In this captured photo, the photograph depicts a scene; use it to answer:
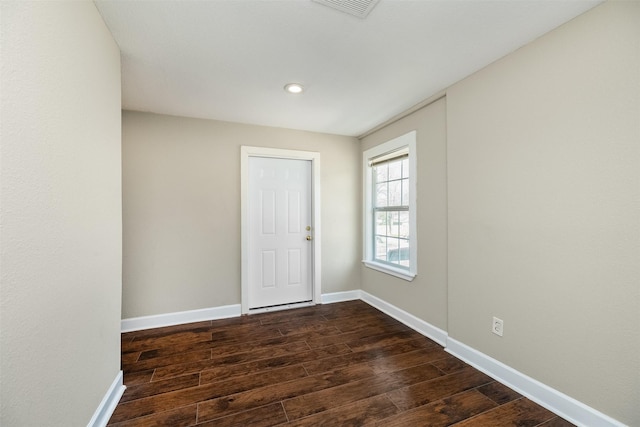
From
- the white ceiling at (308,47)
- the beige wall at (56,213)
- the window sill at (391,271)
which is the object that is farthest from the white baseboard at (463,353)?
the white ceiling at (308,47)

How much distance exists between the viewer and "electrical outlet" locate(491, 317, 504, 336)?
198cm

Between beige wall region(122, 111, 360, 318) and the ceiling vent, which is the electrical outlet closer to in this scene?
the ceiling vent

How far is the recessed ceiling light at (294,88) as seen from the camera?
2.36 m

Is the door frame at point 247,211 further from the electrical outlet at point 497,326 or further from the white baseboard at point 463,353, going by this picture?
the electrical outlet at point 497,326

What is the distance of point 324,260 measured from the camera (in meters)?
3.73

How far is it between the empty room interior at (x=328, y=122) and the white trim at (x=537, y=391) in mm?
12

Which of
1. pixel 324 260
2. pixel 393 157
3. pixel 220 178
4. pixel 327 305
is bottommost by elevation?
pixel 327 305

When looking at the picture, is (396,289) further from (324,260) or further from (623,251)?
(623,251)

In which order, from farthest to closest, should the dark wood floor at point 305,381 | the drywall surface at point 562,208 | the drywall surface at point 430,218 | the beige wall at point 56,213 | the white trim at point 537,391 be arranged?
1. the drywall surface at point 430,218
2. the dark wood floor at point 305,381
3. the white trim at point 537,391
4. the drywall surface at point 562,208
5. the beige wall at point 56,213

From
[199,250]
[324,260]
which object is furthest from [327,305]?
[199,250]

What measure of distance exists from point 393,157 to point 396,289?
157 cm

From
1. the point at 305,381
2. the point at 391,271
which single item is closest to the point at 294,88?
the point at 391,271

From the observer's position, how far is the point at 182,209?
3.06 m

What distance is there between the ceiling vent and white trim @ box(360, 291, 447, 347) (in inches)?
102
